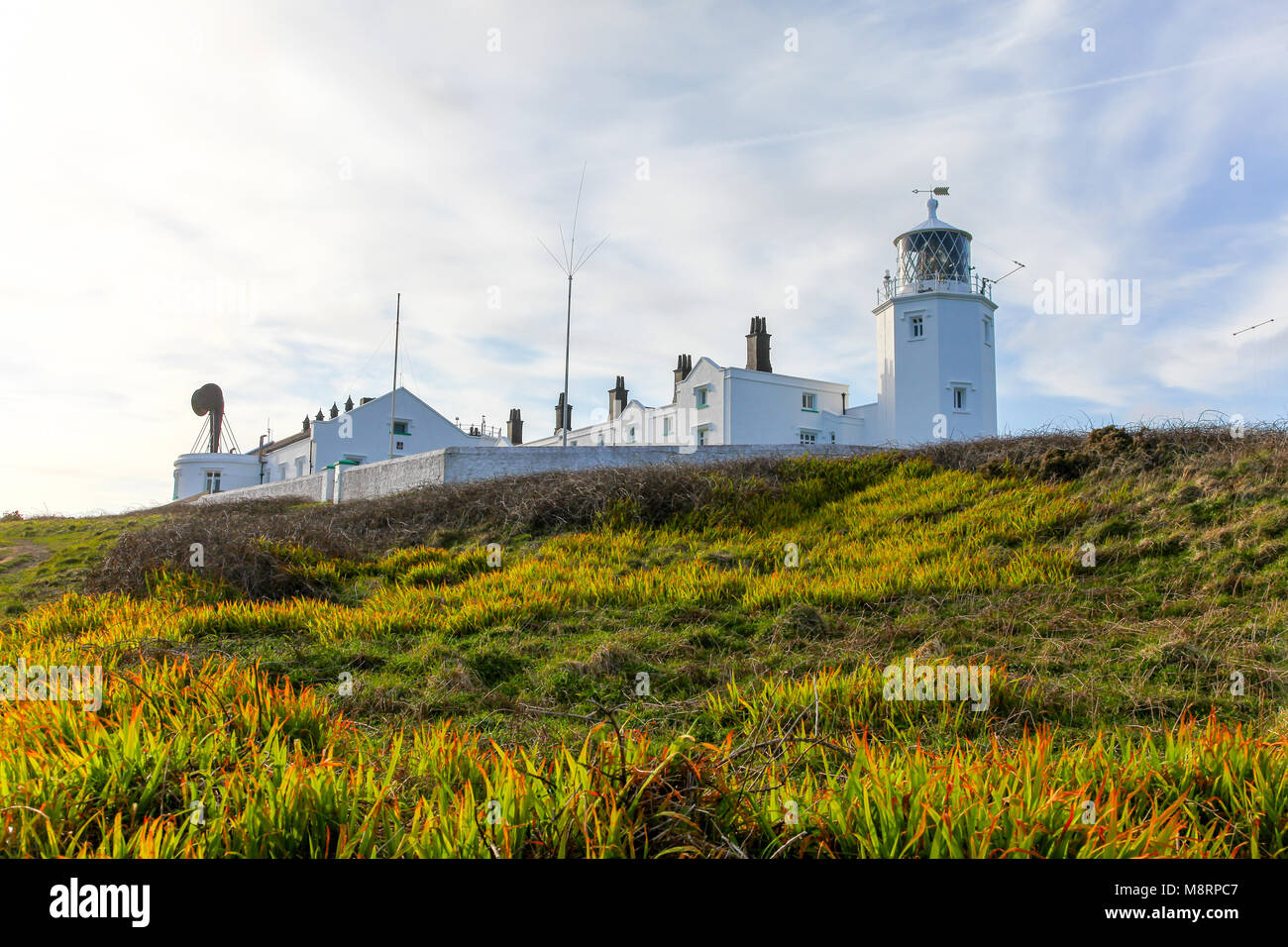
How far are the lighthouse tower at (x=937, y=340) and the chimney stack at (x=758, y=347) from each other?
647 centimetres

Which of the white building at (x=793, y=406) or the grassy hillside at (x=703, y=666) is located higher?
the white building at (x=793, y=406)

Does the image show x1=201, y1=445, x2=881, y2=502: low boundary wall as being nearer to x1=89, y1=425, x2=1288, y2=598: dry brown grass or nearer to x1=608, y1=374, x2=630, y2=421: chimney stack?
x1=89, y1=425, x2=1288, y2=598: dry brown grass

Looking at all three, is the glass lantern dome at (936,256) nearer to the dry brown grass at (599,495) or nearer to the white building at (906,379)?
the white building at (906,379)

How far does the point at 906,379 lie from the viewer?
33906 mm

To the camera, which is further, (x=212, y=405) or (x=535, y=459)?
(x=212, y=405)

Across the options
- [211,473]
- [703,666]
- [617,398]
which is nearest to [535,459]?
[703,666]

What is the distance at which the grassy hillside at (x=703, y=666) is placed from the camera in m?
2.78

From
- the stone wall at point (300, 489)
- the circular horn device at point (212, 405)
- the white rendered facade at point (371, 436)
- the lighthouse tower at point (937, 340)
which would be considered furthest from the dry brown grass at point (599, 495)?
the circular horn device at point (212, 405)

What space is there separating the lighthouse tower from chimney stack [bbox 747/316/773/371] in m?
6.47

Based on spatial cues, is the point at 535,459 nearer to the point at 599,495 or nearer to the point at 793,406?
the point at 599,495

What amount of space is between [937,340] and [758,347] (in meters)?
9.21

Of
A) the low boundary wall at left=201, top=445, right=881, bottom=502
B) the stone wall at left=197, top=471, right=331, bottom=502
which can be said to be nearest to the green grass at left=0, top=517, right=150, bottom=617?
the stone wall at left=197, top=471, right=331, bottom=502

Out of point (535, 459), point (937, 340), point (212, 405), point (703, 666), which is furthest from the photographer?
point (212, 405)

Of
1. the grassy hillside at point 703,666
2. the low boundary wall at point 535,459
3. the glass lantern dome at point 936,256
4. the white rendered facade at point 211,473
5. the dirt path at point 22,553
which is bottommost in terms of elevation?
the grassy hillside at point 703,666
